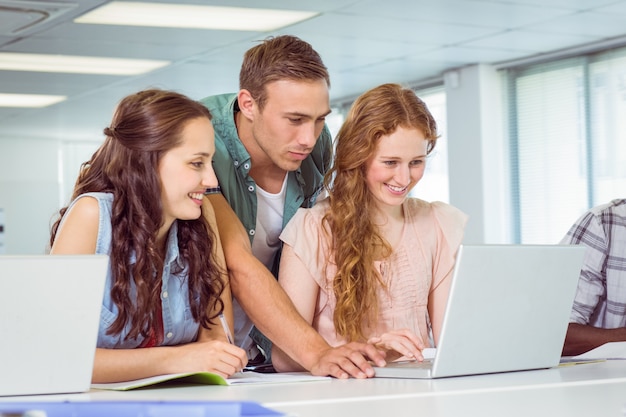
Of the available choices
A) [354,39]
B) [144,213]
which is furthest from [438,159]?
[144,213]

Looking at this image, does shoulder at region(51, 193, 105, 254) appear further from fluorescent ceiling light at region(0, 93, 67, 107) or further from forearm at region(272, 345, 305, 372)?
fluorescent ceiling light at region(0, 93, 67, 107)

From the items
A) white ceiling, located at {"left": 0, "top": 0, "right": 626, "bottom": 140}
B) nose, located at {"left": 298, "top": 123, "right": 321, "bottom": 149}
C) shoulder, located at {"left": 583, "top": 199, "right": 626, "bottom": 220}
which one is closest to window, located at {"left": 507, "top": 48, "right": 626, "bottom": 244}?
white ceiling, located at {"left": 0, "top": 0, "right": 626, "bottom": 140}

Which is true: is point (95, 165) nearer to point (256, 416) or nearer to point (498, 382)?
point (498, 382)

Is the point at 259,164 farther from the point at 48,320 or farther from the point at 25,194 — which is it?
the point at 25,194

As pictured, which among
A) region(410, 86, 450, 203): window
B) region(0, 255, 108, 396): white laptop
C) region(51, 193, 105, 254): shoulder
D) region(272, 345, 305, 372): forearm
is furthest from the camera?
region(410, 86, 450, 203): window

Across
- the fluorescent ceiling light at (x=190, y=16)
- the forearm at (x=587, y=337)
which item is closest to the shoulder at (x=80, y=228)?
the forearm at (x=587, y=337)

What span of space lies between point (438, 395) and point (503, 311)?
0.36m

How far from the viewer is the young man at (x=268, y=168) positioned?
2.25 m

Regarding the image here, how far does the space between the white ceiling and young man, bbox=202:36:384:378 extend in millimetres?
3329

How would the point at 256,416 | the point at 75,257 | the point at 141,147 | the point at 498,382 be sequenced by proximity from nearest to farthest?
the point at 256,416 → the point at 75,257 → the point at 498,382 → the point at 141,147

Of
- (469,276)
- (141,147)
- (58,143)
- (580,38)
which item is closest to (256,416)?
(469,276)

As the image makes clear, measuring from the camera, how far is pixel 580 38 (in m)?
7.29

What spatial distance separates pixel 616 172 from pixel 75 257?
6.45 m

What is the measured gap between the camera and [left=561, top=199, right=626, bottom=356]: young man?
273 cm
